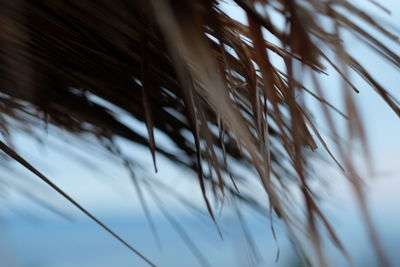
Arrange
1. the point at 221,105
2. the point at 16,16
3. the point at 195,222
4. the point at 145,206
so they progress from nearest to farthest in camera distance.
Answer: the point at 221,105, the point at 16,16, the point at 145,206, the point at 195,222

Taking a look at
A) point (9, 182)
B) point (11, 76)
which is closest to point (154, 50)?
point (11, 76)

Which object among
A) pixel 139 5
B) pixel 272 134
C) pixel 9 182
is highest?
pixel 9 182

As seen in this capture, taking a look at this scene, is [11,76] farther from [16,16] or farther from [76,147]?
[76,147]

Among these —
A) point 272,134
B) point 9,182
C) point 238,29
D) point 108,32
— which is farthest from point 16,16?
point 9,182

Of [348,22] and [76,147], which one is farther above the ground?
[76,147]

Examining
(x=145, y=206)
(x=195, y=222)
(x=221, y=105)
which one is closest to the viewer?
(x=221, y=105)

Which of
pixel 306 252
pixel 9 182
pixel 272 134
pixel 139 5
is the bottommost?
pixel 306 252

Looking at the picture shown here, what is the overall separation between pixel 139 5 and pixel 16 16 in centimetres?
12

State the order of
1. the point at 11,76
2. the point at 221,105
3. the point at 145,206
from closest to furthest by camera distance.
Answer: the point at 221,105
the point at 11,76
the point at 145,206

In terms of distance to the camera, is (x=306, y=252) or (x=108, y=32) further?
(x=108, y=32)

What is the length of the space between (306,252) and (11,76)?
1.17 ft

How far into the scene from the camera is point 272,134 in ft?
2.55

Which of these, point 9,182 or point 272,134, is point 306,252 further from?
point 9,182

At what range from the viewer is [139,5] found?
43 cm
